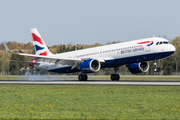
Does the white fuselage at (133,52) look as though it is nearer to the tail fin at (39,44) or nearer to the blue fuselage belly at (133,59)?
the blue fuselage belly at (133,59)

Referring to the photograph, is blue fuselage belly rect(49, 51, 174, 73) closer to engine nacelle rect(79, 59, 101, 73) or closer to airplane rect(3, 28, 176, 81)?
airplane rect(3, 28, 176, 81)

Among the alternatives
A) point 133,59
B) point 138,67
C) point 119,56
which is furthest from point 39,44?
point 133,59

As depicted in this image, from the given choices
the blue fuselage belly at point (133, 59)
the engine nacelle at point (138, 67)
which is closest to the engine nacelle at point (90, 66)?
the blue fuselage belly at point (133, 59)

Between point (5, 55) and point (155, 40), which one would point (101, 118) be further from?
point (5, 55)

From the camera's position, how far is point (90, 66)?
40.5 metres

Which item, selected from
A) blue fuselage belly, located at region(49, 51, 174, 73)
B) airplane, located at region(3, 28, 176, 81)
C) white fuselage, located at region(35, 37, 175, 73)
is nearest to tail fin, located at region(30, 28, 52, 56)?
airplane, located at region(3, 28, 176, 81)

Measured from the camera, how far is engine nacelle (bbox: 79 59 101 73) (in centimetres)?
4059

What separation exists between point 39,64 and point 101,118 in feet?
137

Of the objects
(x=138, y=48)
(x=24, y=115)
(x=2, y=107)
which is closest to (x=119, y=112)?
(x=24, y=115)

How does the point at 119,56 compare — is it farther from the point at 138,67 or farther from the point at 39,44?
the point at 39,44

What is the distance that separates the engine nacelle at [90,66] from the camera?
4059 centimetres

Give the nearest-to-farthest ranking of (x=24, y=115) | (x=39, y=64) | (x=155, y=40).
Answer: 1. (x=24, y=115)
2. (x=155, y=40)
3. (x=39, y=64)

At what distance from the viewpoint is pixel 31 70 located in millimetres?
119188

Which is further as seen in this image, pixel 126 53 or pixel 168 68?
pixel 168 68
